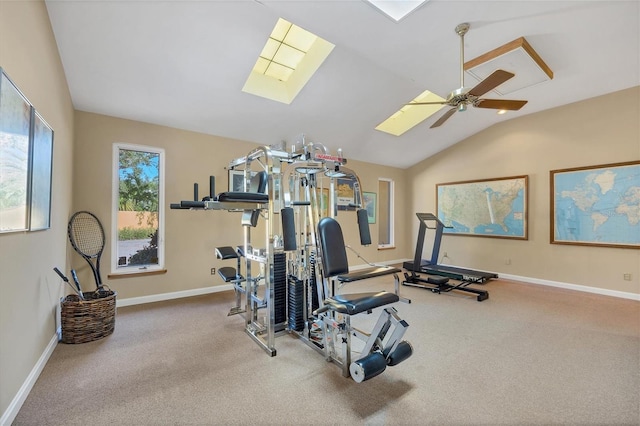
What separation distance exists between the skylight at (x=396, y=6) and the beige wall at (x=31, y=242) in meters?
2.62

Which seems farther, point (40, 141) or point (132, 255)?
point (132, 255)

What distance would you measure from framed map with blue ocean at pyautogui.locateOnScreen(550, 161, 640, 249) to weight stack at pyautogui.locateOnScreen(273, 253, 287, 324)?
4.83 metres

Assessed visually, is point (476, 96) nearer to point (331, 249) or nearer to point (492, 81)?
point (492, 81)

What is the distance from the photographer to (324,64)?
3455 mm

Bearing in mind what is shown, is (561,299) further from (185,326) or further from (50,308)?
(50,308)

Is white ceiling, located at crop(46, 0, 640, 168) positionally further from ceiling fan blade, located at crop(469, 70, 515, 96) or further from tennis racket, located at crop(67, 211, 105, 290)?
tennis racket, located at crop(67, 211, 105, 290)

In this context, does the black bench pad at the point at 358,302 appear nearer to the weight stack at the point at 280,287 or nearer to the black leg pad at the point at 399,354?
the black leg pad at the point at 399,354

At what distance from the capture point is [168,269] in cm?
402

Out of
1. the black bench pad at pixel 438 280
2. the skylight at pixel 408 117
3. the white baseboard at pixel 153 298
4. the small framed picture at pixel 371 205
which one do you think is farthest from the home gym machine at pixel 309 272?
the small framed picture at pixel 371 205

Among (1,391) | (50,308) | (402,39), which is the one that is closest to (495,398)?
(1,391)

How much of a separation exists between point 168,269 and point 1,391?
2526 mm

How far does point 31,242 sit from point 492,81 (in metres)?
3.92

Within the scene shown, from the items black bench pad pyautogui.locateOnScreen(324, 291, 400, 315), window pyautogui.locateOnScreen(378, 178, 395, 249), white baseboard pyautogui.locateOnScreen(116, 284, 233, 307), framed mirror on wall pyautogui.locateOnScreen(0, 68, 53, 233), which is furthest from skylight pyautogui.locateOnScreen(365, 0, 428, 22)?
window pyautogui.locateOnScreen(378, 178, 395, 249)

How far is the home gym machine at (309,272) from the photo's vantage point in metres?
2.03
